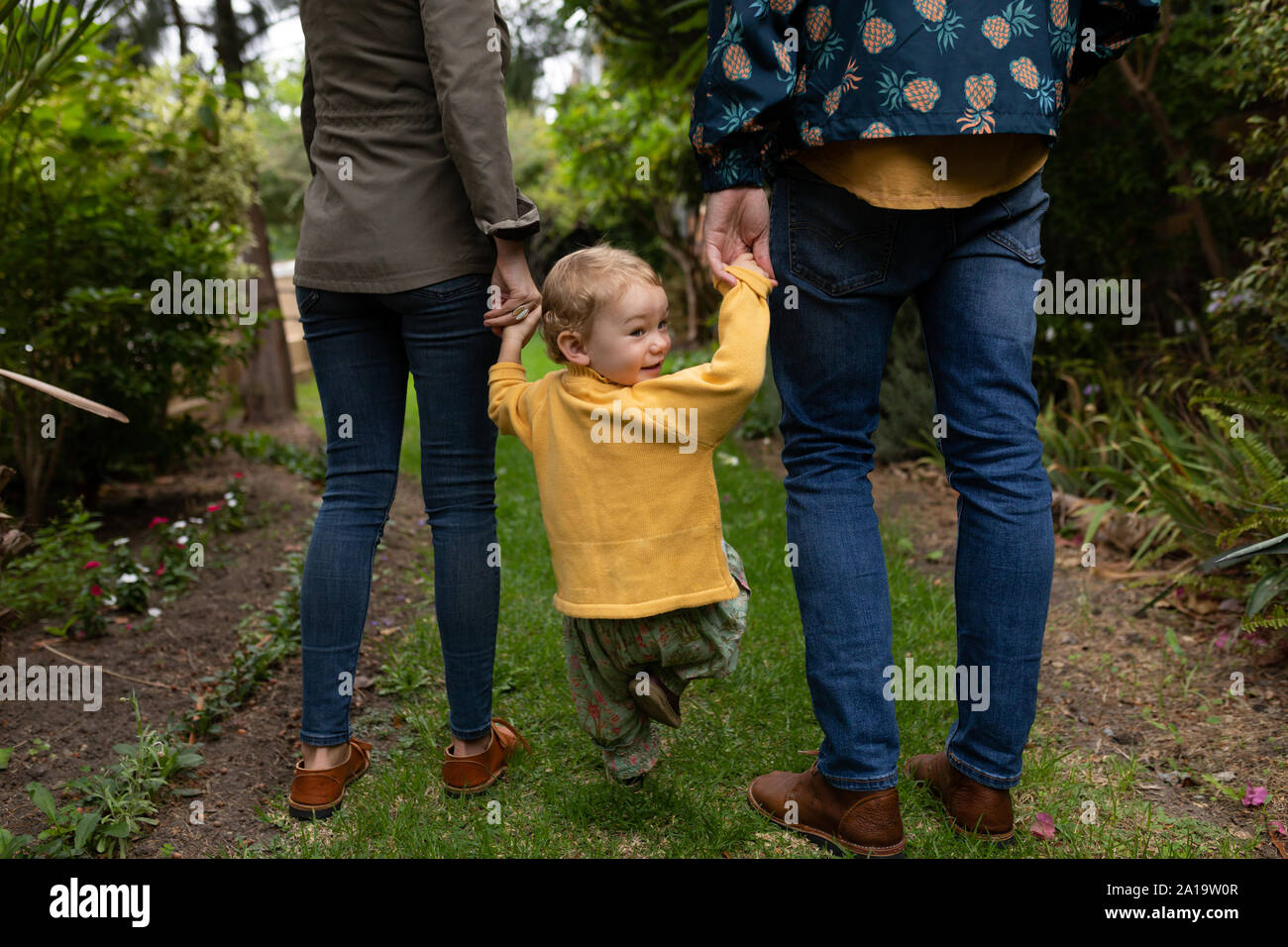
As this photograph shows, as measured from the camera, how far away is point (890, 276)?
5.60 ft

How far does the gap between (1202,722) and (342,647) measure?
208cm

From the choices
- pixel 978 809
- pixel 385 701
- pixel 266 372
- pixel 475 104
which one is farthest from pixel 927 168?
pixel 266 372

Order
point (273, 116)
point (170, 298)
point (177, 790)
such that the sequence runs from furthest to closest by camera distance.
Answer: point (273, 116)
point (170, 298)
point (177, 790)

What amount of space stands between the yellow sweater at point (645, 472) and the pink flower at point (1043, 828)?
766 millimetres

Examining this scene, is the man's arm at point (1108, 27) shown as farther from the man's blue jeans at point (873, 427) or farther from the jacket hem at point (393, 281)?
the jacket hem at point (393, 281)

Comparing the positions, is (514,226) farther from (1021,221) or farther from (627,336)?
(1021,221)

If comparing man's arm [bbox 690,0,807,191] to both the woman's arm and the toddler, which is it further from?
the woman's arm

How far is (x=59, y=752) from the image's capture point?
2238 mm

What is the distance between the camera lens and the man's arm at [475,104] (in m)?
1.80
